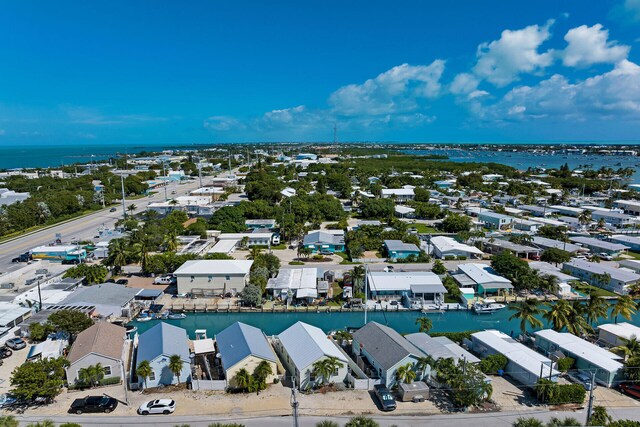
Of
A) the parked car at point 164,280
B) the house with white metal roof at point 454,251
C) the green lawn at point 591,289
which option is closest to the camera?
the green lawn at point 591,289

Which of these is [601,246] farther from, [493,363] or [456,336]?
[493,363]

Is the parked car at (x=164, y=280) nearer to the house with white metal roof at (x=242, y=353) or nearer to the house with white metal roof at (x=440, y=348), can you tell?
the house with white metal roof at (x=242, y=353)

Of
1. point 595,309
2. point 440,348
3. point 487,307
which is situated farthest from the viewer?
point 487,307

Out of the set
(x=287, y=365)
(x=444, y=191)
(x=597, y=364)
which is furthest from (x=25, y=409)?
(x=444, y=191)

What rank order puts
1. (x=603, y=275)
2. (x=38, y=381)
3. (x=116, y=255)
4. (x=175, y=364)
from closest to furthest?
(x=38, y=381), (x=175, y=364), (x=603, y=275), (x=116, y=255)

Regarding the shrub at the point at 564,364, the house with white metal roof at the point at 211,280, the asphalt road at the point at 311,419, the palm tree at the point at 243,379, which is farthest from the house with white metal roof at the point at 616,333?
the house with white metal roof at the point at 211,280

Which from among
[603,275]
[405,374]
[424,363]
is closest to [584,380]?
[424,363]
